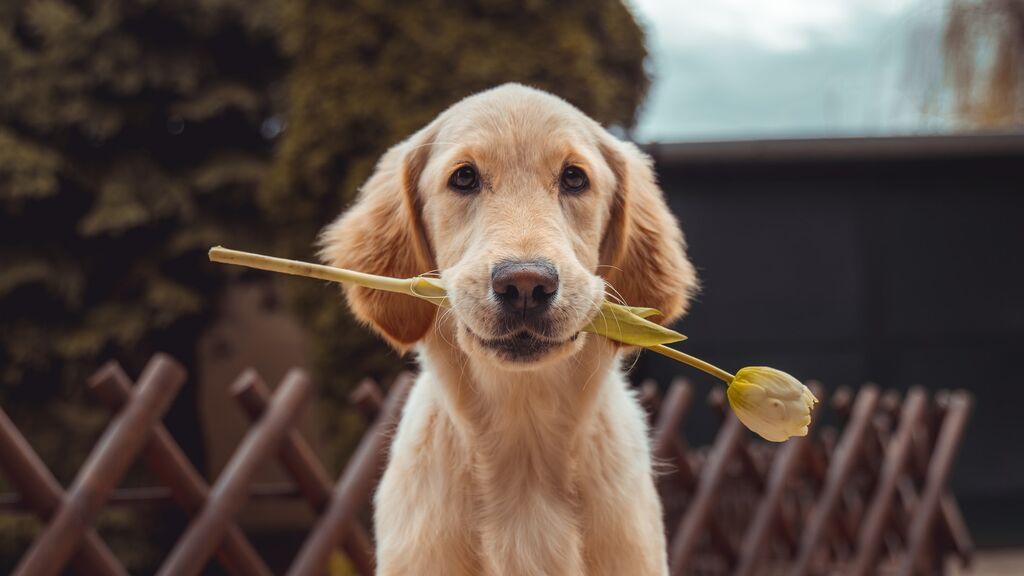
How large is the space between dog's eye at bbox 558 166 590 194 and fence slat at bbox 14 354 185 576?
1.67 m

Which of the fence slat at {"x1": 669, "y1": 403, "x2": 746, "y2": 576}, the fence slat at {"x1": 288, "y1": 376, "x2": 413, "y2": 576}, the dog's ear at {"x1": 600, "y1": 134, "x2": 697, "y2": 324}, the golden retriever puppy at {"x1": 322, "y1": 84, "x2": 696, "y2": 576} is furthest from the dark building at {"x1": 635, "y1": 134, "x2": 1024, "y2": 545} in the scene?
the golden retriever puppy at {"x1": 322, "y1": 84, "x2": 696, "y2": 576}

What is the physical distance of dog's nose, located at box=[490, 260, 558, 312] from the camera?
6.49 feet

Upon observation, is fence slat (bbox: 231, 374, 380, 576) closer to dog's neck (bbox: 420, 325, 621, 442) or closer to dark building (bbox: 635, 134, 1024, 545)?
dog's neck (bbox: 420, 325, 621, 442)

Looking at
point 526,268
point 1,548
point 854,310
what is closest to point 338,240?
point 526,268

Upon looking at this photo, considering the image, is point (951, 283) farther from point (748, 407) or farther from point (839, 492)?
point (748, 407)

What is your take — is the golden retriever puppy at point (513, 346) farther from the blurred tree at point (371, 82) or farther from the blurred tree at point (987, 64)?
the blurred tree at point (987, 64)

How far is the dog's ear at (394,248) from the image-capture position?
2.53 meters

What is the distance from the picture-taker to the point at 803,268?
8930 millimetres

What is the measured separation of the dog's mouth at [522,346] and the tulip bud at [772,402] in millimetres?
397

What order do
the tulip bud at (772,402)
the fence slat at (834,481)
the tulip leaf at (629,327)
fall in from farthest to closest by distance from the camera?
the fence slat at (834,481) < the tulip leaf at (629,327) < the tulip bud at (772,402)

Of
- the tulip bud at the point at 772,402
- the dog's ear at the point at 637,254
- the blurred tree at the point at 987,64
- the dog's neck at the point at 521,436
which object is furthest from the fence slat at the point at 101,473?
the blurred tree at the point at 987,64

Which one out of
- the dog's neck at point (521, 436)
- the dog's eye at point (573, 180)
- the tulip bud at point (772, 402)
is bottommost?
the dog's neck at point (521, 436)

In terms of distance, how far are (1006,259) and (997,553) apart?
8.69 ft

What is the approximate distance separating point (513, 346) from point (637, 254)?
701 mm
